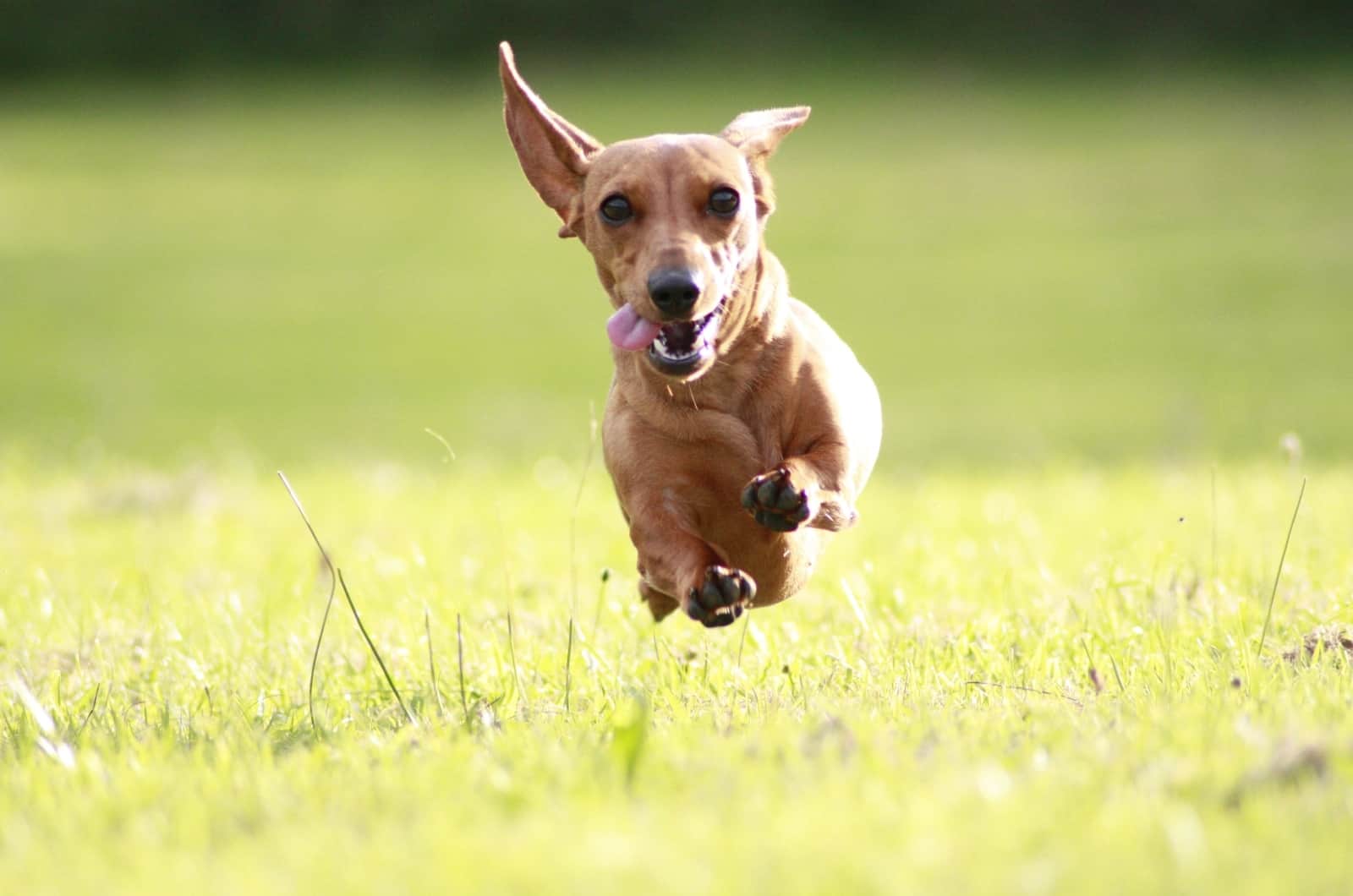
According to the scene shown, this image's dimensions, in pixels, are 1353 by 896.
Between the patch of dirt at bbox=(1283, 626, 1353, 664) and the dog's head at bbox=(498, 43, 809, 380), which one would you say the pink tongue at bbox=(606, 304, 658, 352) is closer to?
the dog's head at bbox=(498, 43, 809, 380)

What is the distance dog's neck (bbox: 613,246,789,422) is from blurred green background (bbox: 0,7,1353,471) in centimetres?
616

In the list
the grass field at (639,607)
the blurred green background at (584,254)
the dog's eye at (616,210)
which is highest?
the dog's eye at (616,210)

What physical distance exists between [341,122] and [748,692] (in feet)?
96.2

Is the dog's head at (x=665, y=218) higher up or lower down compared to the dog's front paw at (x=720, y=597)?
higher up

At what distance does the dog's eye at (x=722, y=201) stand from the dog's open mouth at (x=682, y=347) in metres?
0.28

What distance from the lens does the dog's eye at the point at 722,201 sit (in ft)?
12.7

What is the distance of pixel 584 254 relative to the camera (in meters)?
24.9

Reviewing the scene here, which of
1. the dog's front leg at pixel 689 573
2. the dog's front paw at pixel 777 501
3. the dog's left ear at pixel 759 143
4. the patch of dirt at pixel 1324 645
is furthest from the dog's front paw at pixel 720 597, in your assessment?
the patch of dirt at pixel 1324 645

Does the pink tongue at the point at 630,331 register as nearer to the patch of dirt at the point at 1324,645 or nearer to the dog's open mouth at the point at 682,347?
the dog's open mouth at the point at 682,347

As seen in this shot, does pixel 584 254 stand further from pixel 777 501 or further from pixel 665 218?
pixel 777 501

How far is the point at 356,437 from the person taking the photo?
546 inches

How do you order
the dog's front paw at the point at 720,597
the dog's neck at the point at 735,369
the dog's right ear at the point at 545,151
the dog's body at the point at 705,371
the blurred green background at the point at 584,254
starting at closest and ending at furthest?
the dog's front paw at the point at 720,597
the dog's body at the point at 705,371
the dog's neck at the point at 735,369
the dog's right ear at the point at 545,151
the blurred green background at the point at 584,254

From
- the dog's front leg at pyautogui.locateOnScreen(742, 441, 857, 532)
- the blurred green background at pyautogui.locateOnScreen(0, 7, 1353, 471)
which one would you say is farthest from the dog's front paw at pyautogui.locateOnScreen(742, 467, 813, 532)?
the blurred green background at pyautogui.locateOnScreen(0, 7, 1353, 471)

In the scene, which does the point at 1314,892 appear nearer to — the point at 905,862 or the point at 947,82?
the point at 905,862
